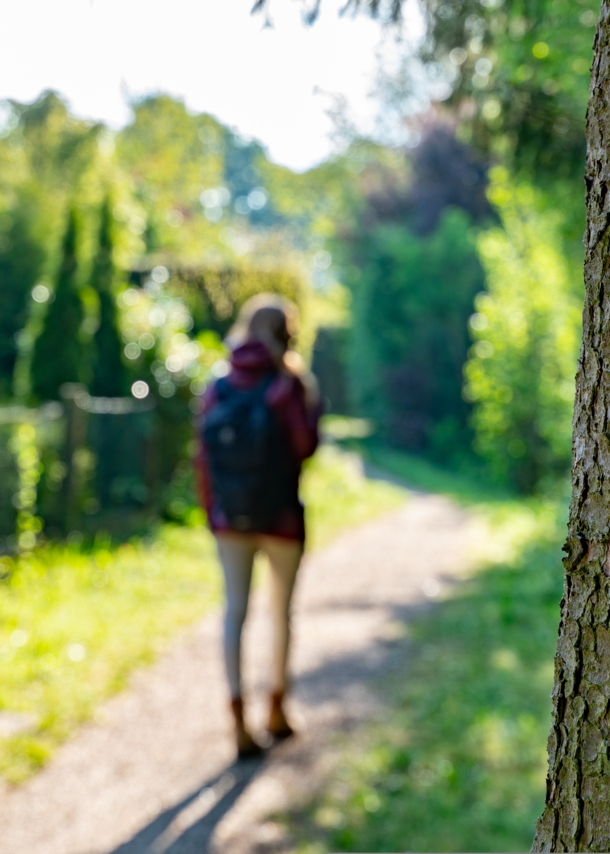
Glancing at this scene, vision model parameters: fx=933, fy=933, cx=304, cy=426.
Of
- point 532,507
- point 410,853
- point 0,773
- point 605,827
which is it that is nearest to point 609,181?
point 605,827

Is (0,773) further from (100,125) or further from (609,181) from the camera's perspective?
(100,125)

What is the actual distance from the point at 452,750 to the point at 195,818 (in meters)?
1.42

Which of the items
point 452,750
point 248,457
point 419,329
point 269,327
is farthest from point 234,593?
point 419,329

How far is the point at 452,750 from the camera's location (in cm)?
450

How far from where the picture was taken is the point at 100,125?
16953 millimetres

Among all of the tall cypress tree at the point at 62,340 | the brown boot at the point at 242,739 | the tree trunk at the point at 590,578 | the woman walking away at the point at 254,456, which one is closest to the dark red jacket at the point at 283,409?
the woman walking away at the point at 254,456

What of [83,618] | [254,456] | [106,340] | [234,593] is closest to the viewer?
[254,456]

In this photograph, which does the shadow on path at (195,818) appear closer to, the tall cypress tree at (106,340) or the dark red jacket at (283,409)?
the dark red jacket at (283,409)

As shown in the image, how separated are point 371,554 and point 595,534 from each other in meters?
8.43

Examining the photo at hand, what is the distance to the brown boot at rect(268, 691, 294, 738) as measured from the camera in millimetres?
4445

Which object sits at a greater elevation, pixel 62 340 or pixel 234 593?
pixel 62 340

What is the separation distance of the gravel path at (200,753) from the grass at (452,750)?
0.15 m

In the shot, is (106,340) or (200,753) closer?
(200,753)

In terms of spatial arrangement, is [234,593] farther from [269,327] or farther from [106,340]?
[106,340]
